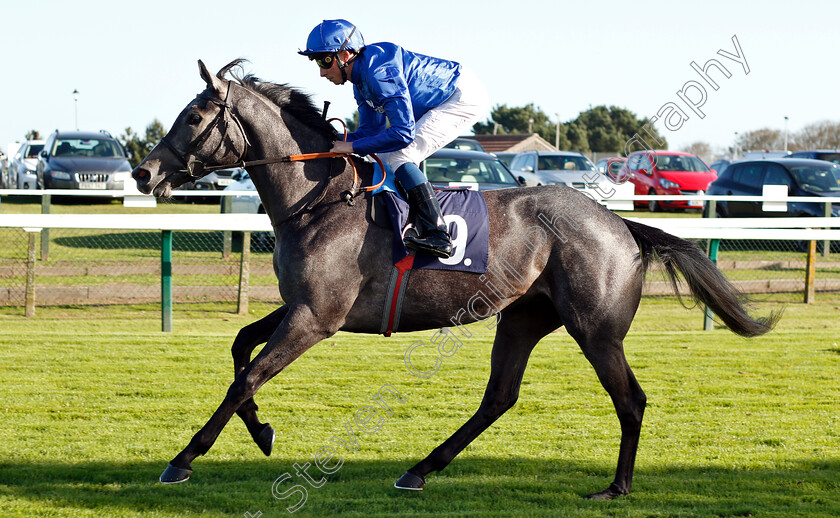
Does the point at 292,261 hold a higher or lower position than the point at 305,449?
higher

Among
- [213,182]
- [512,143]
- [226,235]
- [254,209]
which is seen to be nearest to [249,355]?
[226,235]

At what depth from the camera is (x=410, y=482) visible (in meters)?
3.88

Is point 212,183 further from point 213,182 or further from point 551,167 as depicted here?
point 551,167

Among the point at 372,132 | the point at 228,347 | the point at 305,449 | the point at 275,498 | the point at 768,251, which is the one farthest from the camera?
the point at 768,251

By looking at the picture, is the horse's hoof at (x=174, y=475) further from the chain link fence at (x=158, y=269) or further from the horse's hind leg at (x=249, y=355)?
the chain link fence at (x=158, y=269)

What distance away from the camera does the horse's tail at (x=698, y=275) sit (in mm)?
4066

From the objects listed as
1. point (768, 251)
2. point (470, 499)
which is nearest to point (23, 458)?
point (470, 499)

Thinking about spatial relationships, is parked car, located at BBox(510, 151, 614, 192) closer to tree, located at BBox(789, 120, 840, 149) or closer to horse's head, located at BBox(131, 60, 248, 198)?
horse's head, located at BBox(131, 60, 248, 198)

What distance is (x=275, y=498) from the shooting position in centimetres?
372

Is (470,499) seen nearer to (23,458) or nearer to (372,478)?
(372,478)

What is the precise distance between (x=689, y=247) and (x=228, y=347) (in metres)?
4.33

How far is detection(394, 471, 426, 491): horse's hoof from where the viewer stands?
12.7 feet

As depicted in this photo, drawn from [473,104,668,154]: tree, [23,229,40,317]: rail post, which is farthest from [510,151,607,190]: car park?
[473,104,668,154]: tree

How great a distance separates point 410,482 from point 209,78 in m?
2.01
